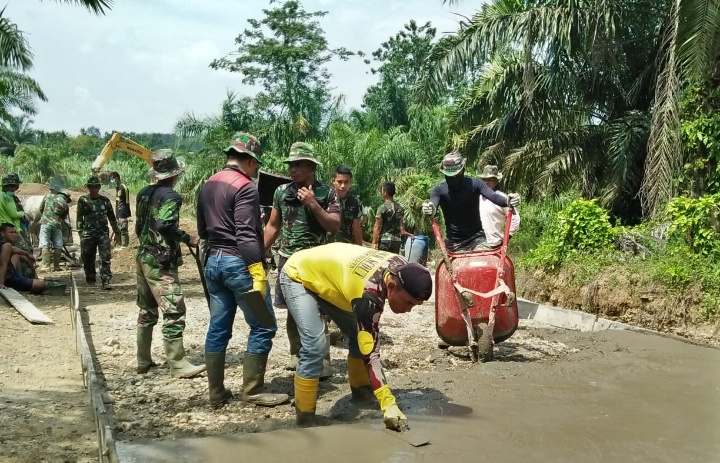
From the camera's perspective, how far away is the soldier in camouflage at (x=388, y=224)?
401 inches

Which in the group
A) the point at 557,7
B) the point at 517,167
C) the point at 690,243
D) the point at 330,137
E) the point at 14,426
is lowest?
the point at 14,426

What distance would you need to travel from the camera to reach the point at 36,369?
6.40 metres

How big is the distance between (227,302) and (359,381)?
1.10 m

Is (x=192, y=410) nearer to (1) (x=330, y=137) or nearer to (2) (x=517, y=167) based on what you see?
(2) (x=517, y=167)

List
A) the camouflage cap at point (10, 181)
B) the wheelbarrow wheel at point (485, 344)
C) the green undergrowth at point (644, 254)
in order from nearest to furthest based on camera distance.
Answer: the wheelbarrow wheel at point (485, 344) < the green undergrowth at point (644, 254) < the camouflage cap at point (10, 181)

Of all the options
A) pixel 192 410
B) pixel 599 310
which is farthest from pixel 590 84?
pixel 192 410

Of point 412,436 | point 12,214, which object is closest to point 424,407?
point 412,436

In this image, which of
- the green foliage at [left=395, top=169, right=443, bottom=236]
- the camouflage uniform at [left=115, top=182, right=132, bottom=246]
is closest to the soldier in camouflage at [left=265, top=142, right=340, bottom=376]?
the green foliage at [left=395, top=169, right=443, bottom=236]

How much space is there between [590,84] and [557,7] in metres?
1.75

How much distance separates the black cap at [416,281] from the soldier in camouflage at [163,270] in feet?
8.41

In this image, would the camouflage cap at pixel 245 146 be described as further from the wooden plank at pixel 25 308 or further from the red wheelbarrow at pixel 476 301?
the wooden plank at pixel 25 308

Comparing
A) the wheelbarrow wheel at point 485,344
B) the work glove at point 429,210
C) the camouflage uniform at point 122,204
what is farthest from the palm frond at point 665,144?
the camouflage uniform at point 122,204

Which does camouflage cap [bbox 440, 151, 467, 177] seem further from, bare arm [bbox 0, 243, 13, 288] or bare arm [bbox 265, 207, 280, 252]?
bare arm [bbox 0, 243, 13, 288]

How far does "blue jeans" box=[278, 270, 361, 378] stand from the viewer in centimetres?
462
